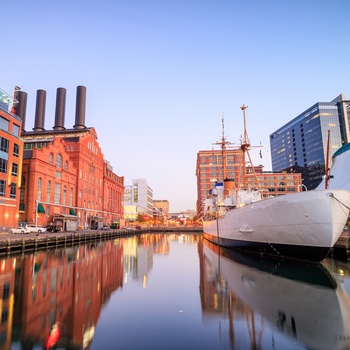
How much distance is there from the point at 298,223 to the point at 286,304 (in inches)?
411

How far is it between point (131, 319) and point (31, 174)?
174 feet

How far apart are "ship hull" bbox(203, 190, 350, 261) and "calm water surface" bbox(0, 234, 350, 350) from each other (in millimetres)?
2381

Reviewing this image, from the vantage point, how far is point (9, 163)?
45.7 meters

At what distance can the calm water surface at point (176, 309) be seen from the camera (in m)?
7.84

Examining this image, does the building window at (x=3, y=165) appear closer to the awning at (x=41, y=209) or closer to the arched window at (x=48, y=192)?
the awning at (x=41, y=209)

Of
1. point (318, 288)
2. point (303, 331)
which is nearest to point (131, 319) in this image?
point (303, 331)

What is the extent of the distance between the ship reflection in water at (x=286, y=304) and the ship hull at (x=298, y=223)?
2.12 m

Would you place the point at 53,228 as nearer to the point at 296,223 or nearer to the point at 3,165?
the point at 3,165

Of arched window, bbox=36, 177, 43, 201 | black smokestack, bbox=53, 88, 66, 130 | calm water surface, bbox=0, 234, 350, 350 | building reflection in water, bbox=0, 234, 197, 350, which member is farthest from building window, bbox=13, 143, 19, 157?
black smokestack, bbox=53, 88, 66, 130

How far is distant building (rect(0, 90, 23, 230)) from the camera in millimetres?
43812

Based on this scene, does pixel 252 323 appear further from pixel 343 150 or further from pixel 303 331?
pixel 343 150

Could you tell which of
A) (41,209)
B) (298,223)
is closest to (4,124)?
(41,209)

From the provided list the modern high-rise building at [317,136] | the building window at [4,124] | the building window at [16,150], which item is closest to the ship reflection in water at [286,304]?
the building window at [4,124]

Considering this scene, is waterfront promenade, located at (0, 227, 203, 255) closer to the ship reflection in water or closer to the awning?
the awning
